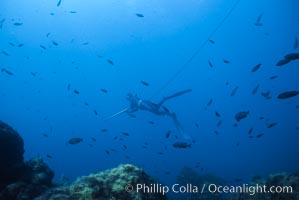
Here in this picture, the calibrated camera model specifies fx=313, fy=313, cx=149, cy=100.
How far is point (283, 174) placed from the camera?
29.8 ft

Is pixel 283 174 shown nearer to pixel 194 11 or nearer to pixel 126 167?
pixel 126 167

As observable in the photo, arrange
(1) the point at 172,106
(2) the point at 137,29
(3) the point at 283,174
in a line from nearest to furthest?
(3) the point at 283,174 → (2) the point at 137,29 → (1) the point at 172,106

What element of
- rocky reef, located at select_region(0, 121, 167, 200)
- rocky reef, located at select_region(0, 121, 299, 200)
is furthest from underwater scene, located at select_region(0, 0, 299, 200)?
rocky reef, located at select_region(0, 121, 167, 200)

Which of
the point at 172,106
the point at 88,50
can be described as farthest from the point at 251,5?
the point at 172,106

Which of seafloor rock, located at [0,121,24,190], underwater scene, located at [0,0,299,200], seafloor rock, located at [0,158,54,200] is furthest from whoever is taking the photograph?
underwater scene, located at [0,0,299,200]

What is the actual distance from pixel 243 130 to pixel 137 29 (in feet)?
144

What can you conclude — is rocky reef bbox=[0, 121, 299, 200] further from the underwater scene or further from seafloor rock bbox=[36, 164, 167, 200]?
the underwater scene

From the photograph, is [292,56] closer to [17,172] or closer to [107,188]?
[107,188]

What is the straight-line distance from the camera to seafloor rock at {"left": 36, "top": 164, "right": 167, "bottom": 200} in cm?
583

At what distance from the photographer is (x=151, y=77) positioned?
9281 cm

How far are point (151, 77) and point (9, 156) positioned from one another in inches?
3340

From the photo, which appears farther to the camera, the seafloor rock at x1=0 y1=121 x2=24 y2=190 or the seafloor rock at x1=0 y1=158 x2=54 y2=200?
the seafloor rock at x1=0 y1=121 x2=24 y2=190

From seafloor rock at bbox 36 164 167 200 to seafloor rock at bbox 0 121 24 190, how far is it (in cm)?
288

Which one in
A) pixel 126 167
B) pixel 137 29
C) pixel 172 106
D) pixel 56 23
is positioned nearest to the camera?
pixel 126 167
